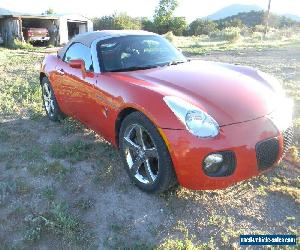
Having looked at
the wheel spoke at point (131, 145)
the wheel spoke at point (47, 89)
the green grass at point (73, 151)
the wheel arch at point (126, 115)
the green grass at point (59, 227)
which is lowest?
the green grass at point (59, 227)

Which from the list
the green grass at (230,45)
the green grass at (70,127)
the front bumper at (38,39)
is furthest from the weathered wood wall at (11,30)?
the green grass at (70,127)

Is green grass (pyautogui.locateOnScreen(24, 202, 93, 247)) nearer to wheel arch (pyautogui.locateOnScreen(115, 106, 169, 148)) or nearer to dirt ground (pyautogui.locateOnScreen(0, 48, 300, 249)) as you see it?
dirt ground (pyautogui.locateOnScreen(0, 48, 300, 249))

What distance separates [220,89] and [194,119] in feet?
1.98

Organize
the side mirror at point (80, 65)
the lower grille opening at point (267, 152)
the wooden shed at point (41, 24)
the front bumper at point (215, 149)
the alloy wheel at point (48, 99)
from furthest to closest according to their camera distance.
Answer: the wooden shed at point (41, 24) < the alloy wheel at point (48, 99) < the side mirror at point (80, 65) < the lower grille opening at point (267, 152) < the front bumper at point (215, 149)

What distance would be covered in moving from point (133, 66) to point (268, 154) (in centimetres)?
190

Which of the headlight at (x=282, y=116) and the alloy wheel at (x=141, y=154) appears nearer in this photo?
the headlight at (x=282, y=116)

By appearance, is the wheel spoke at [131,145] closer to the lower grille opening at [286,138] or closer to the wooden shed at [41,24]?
the lower grille opening at [286,138]

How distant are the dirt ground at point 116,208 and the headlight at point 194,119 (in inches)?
31.2

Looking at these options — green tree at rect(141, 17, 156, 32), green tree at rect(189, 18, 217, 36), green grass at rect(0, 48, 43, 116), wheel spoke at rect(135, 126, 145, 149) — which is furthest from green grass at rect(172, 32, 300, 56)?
green tree at rect(141, 17, 156, 32)

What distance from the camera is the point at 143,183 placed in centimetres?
370

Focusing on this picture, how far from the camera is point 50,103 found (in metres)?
6.03

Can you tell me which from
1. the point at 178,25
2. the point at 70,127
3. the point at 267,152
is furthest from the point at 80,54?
the point at 178,25

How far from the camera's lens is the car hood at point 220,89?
332 centimetres

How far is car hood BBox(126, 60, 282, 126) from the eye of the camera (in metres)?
3.32
